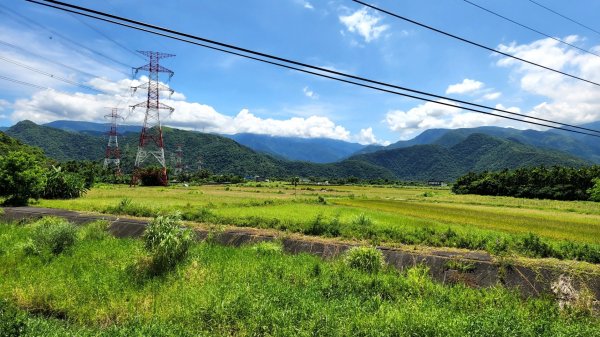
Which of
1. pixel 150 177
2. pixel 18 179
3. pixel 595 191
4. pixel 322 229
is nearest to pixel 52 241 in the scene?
pixel 322 229

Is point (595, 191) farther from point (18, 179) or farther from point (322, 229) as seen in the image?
point (18, 179)

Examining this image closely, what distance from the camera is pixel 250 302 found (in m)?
10.0

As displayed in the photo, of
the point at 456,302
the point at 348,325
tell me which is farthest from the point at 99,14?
the point at 456,302

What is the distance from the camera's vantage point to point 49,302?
1084 centimetres

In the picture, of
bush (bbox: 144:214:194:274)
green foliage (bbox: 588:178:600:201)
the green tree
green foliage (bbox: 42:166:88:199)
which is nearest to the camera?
bush (bbox: 144:214:194:274)

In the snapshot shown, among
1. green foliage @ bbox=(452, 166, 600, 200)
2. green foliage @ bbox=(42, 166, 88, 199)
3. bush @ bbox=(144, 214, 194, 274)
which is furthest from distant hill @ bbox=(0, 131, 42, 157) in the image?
green foliage @ bbox=(452, 166, 600, 200)

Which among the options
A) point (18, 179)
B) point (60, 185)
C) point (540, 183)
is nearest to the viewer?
point (18, 179)

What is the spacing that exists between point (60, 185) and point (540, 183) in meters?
94.3

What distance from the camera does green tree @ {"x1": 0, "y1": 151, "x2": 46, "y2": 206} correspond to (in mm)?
33062

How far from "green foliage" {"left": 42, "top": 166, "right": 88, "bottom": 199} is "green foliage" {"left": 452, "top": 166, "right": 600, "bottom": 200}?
90054mm

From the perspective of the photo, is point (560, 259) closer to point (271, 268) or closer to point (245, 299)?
point (271, 268)

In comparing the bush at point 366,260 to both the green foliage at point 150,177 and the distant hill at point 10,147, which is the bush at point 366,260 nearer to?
the green foliage at point 150,177

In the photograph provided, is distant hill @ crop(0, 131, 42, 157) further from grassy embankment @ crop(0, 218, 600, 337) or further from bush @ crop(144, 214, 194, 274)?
bush @ crop(144, 214, 194, 274)

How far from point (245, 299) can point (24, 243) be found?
1205 centimetres
